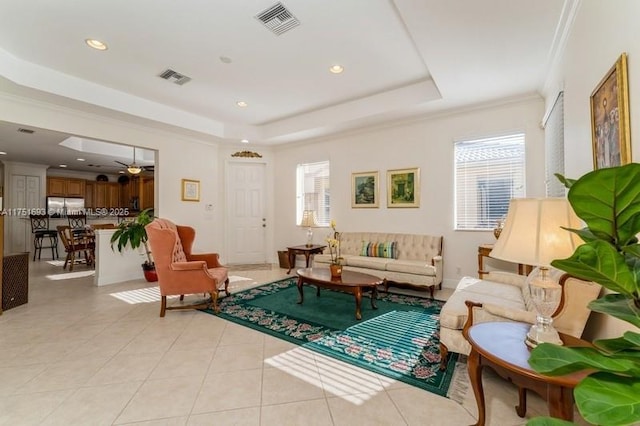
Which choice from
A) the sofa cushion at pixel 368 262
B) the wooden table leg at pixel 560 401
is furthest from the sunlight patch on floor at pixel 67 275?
the wooden table leg at pixel 560 401

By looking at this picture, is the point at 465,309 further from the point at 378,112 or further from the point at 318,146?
the point at 318,146

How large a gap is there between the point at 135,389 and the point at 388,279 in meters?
3.23

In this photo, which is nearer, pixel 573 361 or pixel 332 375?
pixel 573 361

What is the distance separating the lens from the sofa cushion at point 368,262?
4395 millimetres

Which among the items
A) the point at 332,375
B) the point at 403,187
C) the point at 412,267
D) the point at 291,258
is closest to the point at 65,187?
the point at 291,258

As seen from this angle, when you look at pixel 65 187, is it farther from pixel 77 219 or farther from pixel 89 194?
pixel 77 219

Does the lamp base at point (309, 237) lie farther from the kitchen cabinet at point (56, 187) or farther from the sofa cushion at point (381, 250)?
the kitchen cabinet at point (56, 187)

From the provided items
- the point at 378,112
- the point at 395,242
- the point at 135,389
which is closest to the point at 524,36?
the point at 378,112

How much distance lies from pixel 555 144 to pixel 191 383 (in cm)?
404

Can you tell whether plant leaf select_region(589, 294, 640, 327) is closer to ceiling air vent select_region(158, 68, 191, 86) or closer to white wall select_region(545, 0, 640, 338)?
white wall select_region(545, 0, 640, 338)

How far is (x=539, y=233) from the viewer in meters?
Answer: 1.30

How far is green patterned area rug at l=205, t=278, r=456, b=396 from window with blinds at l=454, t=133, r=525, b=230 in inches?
60.2

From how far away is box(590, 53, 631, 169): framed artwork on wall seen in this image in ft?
4.57

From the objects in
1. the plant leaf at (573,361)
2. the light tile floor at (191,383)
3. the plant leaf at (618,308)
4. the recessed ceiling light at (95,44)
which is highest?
the recessed ceiling light at (95,44)
